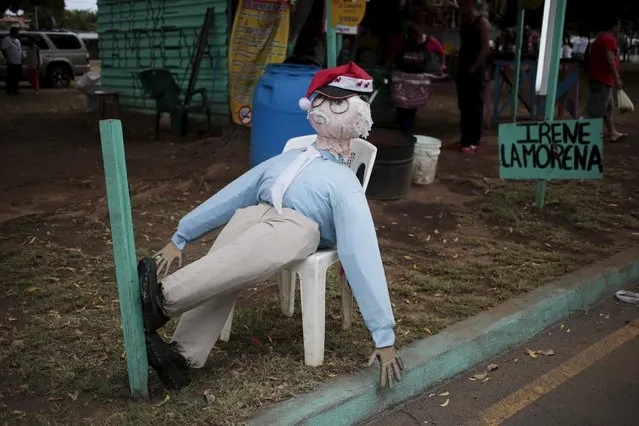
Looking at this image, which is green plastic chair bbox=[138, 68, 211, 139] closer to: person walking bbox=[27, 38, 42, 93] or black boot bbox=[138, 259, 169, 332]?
black boot bbox=[138, 259, 169, 332]

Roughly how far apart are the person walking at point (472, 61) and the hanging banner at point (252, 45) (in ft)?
7.26

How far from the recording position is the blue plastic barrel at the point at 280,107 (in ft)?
18.2

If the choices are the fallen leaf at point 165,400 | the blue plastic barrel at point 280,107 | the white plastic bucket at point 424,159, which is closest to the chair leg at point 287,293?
the fallen leaf at point 165,400

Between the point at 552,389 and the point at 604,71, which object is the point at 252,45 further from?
the point at 552,389

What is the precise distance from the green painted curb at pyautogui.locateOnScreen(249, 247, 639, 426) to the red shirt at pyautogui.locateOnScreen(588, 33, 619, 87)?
463 centimetres

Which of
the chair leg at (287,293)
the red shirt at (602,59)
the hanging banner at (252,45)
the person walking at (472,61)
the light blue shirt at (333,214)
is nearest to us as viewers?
the light blue shirt at (333,214)

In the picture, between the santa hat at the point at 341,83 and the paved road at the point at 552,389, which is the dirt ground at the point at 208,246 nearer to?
the paved road at the point at 552,389

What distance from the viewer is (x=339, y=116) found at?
2713 mm

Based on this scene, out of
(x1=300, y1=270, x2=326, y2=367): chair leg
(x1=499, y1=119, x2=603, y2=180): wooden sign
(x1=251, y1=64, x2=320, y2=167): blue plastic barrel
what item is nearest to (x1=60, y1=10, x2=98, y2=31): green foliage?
(x1=251, y1=64, x2=320, y2=167): blue plastic barrel

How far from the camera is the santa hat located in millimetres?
2697

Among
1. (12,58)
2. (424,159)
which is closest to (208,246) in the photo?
(424,159)

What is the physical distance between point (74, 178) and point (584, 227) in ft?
16.8

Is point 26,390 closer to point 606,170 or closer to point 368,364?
Result: point 368,364

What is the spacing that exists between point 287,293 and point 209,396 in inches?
35.6
